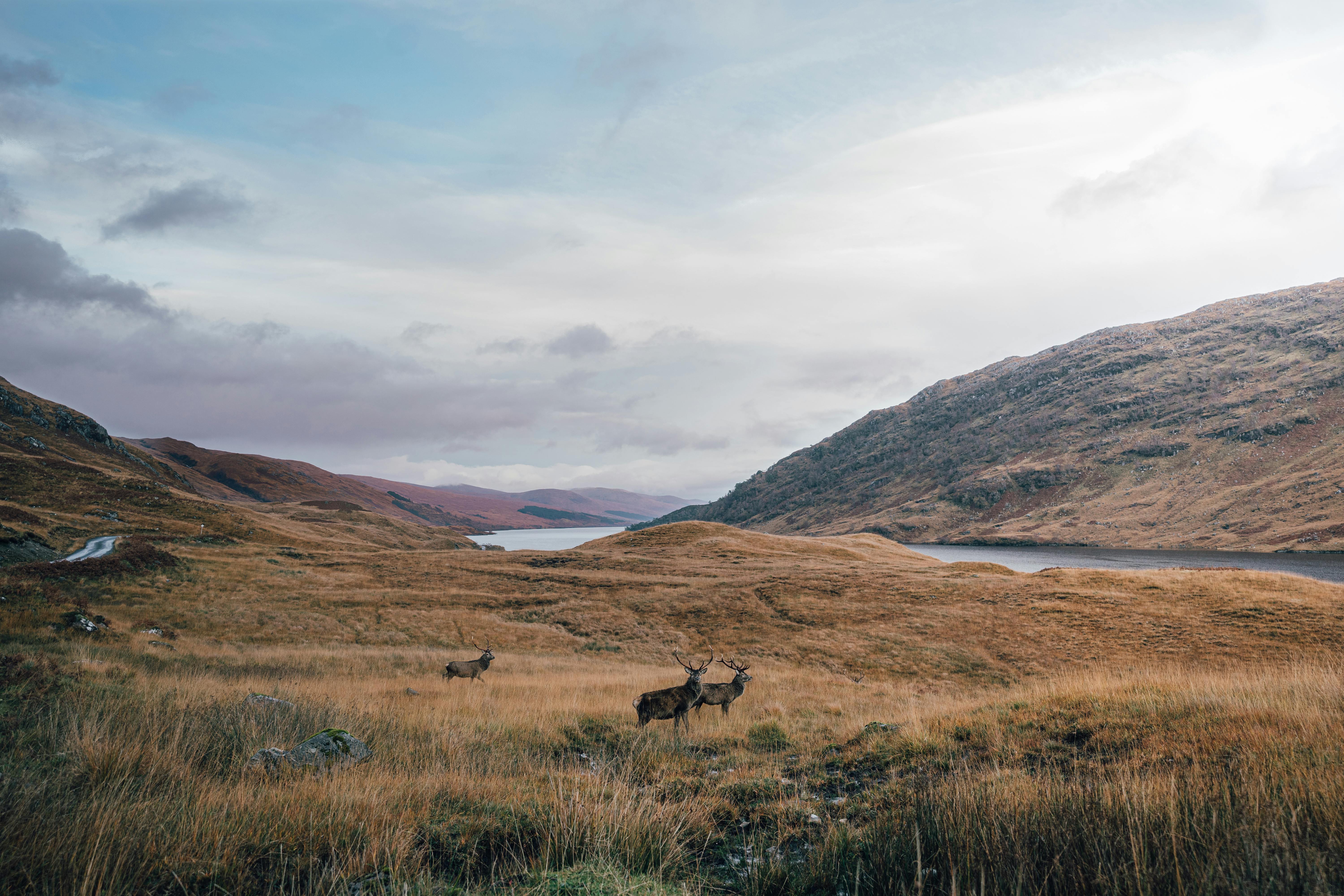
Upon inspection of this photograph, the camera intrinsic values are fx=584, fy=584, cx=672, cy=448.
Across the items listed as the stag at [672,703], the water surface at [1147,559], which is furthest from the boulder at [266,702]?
the water surface at [1147,559]

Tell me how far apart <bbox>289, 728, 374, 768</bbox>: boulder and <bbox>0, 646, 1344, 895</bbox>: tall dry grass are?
0.28 m

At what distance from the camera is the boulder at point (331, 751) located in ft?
22.1

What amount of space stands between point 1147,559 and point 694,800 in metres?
137

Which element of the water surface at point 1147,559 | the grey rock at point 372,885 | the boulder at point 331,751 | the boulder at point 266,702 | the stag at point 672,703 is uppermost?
the grey rock at point 372,885

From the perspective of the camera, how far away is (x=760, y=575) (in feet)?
138

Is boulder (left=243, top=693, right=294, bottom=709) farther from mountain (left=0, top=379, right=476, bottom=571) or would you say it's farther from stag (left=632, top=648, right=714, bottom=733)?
mountain (left=0, top=379, right=476, bottom=571)

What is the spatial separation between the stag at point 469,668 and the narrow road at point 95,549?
26.1 meters

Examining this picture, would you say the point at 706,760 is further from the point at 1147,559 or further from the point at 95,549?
the point at 1147,559

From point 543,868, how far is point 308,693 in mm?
11133

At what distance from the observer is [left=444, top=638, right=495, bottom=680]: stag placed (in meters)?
19.1

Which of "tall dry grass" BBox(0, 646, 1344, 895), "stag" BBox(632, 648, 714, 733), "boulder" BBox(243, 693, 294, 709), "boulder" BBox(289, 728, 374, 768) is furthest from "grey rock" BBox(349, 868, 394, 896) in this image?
"stag" BBox(632, 648, 714, 733)

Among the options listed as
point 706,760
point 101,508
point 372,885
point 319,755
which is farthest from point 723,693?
point 101,508

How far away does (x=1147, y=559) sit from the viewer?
109 metres

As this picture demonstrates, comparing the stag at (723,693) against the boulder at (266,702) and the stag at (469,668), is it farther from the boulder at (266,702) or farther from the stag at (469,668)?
the stag at (469,668)
